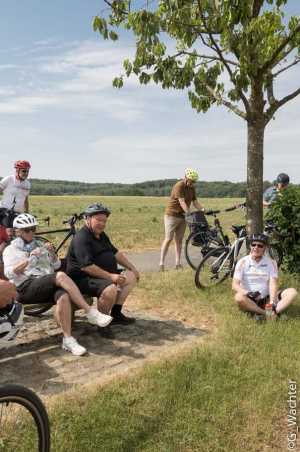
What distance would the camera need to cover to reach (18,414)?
9.70ft

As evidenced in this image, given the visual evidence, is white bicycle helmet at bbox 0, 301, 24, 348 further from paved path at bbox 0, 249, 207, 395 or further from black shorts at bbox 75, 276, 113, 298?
black shorts at bbox 75, 276, 113, 298

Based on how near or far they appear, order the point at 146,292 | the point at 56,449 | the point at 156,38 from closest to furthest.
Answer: the point at 56,449
the point at 156,38
the point at 146,292

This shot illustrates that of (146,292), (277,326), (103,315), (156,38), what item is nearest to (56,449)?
(103,315)

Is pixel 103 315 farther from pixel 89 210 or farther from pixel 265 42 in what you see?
pixel 265 42

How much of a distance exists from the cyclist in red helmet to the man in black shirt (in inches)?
106

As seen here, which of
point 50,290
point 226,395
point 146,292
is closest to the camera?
point 226,395

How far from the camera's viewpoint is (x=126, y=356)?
5199 mm

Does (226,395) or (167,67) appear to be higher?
(167,67)

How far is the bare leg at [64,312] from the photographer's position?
5301 mm

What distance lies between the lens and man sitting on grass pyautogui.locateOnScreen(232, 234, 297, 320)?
20.5 ft

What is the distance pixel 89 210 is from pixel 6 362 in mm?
2026

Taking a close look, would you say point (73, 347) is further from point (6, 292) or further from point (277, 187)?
point (277, 187)

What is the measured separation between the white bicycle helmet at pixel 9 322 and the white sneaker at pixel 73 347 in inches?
71.8

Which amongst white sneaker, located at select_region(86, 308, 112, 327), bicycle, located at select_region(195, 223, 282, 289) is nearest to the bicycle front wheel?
bicycle, located at select_region(195, 223, 282, 289)
